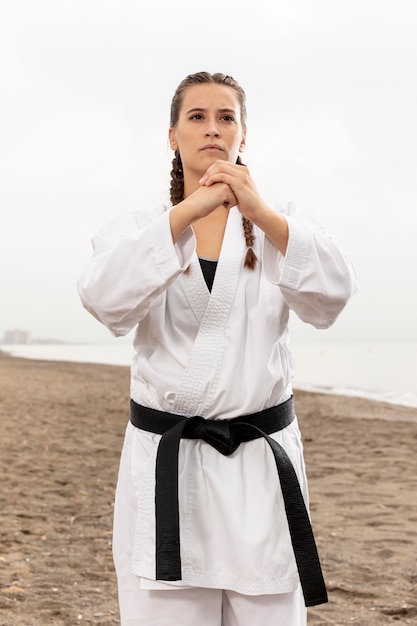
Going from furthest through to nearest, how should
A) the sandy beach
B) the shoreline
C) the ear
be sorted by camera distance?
the shoreline
the sandy beach
the ear

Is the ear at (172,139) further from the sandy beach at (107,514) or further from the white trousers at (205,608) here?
the sandy beach at (107,514)

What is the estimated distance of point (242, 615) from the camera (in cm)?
152

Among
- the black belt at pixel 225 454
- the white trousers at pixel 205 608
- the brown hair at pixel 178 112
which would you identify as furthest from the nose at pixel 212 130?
the white trousers at pixel 205 608

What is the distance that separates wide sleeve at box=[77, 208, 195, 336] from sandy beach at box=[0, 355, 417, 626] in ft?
6.66

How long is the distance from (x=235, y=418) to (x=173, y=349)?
206 mm

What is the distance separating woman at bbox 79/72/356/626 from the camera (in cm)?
147

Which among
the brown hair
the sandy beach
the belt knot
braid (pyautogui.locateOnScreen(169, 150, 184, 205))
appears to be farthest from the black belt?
the sandy beach

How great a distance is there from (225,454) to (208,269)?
42 cm

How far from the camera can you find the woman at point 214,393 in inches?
57.7

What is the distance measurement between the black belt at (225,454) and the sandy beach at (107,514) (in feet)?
5.75

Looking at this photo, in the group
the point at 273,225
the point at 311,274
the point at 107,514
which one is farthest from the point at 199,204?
the point at 107,514

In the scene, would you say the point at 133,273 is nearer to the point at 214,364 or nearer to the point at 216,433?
the point at 214,364

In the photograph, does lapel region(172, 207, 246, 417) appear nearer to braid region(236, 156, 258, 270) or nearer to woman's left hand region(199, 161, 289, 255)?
braid region(236, 156, 258, 270)

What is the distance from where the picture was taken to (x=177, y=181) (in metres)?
1.74
